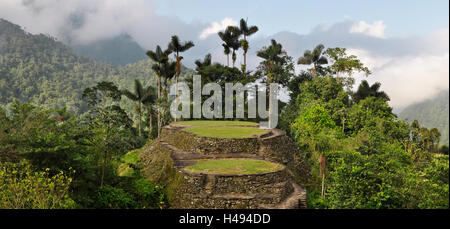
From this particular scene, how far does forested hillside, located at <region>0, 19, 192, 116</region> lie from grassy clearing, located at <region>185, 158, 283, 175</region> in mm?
41734

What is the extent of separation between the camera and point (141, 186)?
506 inches

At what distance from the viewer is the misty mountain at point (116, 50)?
110m

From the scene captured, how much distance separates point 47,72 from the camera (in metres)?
61.3

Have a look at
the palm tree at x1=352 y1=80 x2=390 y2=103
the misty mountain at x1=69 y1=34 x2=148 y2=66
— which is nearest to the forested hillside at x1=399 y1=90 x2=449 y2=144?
the palm tree at x1=352 y1=80 x2=390 y2=103

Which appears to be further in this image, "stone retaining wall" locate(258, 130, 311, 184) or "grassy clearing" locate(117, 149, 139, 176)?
"grassy clearing" locate(117, 149, 139, 176)

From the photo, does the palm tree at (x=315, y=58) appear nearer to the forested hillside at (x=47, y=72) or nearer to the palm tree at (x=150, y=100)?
the palm tree at (x=150, y=100)

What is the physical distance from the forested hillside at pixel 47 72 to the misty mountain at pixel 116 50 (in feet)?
100

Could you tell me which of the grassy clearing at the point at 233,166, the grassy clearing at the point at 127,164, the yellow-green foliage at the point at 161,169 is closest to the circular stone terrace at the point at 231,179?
the grassy clearing at the point at 233,166

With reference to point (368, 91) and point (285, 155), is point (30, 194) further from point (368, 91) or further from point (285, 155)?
point (368, 91)

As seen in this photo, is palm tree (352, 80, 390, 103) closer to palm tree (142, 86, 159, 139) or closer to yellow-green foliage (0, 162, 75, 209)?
Answer: palm tree (142, 86, 159, 139)

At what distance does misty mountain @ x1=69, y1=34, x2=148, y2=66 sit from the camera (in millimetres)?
110250

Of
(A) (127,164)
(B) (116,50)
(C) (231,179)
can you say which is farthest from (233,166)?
(B) (116,50)

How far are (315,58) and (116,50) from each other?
9887cm
